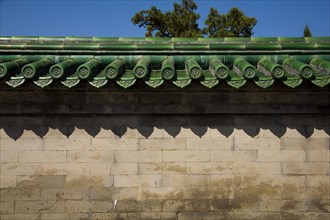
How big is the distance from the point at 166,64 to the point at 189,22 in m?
24.0

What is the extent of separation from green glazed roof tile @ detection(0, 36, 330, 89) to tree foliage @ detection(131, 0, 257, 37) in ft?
70.3

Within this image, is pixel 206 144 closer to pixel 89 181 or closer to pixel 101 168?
pixel 101 168

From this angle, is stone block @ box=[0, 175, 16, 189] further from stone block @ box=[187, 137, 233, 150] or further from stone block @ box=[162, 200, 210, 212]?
stone block @ box=[187, 137, 233, 150]

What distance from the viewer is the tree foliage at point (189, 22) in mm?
26266

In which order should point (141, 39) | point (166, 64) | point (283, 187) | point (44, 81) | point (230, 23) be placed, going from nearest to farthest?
point (44, 81) < point (166, 64) < point (283, 187) < point (141, 39) < point (230, 23)

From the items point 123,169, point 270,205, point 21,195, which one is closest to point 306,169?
point 270,205

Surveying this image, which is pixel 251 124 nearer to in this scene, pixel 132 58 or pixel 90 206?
pixel 132 58

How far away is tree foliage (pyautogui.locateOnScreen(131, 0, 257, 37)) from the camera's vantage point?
86.2 ft

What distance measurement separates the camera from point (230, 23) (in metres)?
26.1

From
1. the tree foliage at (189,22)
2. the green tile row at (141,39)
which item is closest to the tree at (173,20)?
the tree foliage at (189,22)

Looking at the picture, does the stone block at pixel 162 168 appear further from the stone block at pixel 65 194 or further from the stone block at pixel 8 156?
the stone block at pixel 8 156

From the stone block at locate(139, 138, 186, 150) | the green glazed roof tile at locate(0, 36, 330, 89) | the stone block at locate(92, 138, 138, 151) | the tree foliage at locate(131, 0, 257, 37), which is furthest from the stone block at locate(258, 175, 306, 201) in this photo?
the tree foliage at locate(131, 0, 257, 37)

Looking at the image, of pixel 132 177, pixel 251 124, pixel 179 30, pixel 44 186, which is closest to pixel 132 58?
pixel 132 177

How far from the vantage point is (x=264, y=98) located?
479cm
